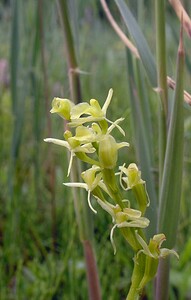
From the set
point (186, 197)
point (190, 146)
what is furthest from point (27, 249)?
point (190, 146)

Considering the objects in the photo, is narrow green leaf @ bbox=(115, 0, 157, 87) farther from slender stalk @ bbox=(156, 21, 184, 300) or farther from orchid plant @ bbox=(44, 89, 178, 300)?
orchid plant @ bbox=(44, 89, 178, 300)

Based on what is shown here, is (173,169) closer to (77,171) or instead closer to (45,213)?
(77,171)

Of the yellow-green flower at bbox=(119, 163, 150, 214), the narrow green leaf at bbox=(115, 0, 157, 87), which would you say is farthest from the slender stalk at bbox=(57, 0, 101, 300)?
the yellow-green flower at bbox=(119, 163, 150, 214)

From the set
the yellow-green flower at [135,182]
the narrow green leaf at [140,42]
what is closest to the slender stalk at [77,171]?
the narrow green leaf at [140,42]

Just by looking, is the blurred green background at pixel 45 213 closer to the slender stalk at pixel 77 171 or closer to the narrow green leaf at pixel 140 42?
the slender stalk at pixel 77 171

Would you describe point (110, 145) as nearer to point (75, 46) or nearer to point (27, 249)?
point (75, 46)
